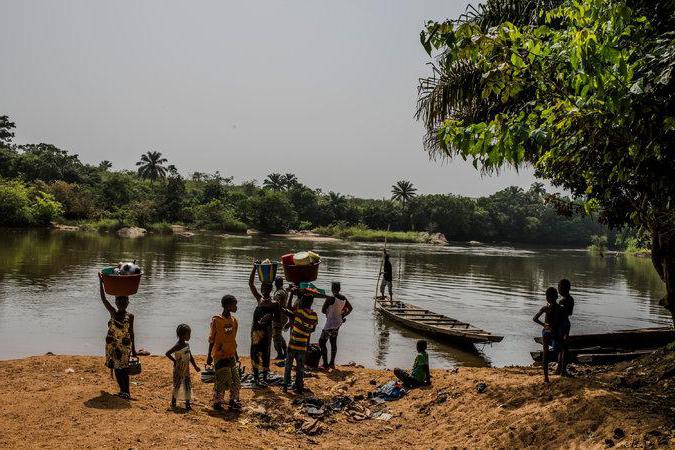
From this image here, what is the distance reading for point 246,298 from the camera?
71.1 ft

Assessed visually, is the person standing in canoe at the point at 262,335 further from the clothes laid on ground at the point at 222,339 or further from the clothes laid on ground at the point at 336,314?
the clothes laid on ground at the point at 336,314

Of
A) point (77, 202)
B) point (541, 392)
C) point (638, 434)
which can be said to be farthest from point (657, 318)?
point (77, 202)

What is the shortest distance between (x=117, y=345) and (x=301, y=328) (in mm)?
2872

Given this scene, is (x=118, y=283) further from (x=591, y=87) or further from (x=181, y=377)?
(x=591, y=87)

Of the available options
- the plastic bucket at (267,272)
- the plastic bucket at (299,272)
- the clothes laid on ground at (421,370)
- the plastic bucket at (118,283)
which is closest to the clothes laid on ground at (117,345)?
the plastic bucket at (118,283)

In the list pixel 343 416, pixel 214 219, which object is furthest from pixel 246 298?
pixel 214 219

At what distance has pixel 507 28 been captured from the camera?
4953 mm

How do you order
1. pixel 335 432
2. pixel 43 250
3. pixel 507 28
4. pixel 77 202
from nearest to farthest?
pixel 507 28
pixel 335 432
pixel 43 250
pixel 77 202

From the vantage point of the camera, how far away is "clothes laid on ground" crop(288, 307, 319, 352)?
8.38 metres

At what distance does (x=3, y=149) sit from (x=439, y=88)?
70.0 meters

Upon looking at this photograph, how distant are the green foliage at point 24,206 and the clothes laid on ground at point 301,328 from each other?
56.2 metres

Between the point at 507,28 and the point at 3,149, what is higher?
the point at 3,149

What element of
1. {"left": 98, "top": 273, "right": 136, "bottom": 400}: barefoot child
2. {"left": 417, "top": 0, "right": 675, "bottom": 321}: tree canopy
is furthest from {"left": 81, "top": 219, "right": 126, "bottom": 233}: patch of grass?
{"left": 417, "top": 0, "right": 675, "bottom": 321}: tree canopy

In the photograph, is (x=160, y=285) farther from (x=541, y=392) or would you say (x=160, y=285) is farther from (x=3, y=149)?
(x=3, y=149)
